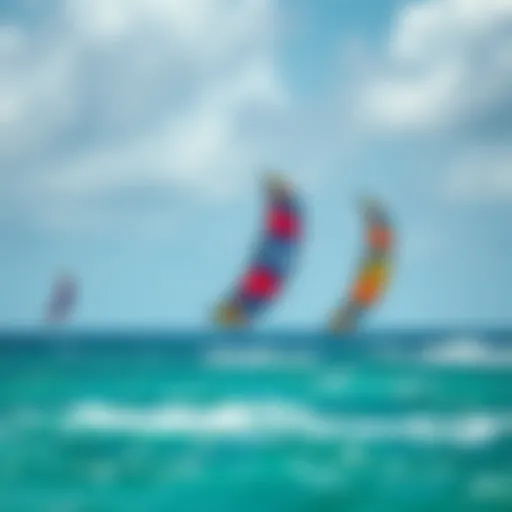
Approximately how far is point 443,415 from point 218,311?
1.11 meters

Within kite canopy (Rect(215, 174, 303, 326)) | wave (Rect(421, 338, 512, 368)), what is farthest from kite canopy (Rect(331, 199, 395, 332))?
wave (Rect(421, 338, 512, 368))

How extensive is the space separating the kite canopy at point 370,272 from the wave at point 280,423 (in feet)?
1.56

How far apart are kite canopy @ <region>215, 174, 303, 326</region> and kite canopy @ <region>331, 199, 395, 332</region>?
323 millimetres

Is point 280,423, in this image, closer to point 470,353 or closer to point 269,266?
point 269,266

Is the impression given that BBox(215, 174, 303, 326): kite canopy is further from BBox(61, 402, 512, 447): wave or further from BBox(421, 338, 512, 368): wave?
BBox(421, 338, 512, 368): wave

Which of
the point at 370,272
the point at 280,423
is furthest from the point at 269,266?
the point at 280,423

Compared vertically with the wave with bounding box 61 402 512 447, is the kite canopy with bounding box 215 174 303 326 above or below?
above

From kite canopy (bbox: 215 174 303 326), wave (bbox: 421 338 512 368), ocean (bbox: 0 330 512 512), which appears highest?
kite canopy (bbox: 215 174 303 326)

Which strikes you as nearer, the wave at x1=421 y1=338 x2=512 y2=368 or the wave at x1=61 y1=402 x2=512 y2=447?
the wave at x1=61 y1=402 x2=512 y2=447

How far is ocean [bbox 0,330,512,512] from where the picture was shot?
3.83m

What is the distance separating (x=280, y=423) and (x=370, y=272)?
1118 mm

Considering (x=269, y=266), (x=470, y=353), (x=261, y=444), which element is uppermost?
(x=269, y=266)

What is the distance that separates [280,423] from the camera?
411 cm

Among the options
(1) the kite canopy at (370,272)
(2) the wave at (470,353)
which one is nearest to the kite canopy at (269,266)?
(1) the kite canopy at (370,272)
